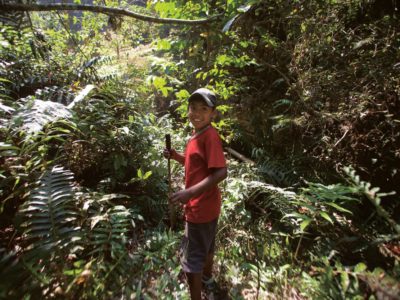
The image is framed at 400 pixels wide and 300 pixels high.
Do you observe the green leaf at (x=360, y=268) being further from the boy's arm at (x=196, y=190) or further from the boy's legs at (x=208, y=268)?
the boy's arm at (x=196, y=190)

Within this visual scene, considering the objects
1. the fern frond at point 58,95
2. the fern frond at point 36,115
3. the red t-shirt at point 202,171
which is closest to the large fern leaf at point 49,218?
the fern frond at point 36,115

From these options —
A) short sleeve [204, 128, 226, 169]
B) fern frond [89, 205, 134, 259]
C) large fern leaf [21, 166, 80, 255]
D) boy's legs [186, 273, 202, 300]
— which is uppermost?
short sleeve [204, 128, 226, 169]

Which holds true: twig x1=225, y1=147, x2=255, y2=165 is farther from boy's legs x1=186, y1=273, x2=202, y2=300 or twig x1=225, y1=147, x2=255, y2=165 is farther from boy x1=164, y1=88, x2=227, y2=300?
boy's legs x1=186, y1=273, x2=202, y2=300

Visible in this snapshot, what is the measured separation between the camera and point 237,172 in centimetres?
424

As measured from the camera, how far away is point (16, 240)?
7.72 ft

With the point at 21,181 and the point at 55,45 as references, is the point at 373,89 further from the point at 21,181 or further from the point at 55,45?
the point at 55,45

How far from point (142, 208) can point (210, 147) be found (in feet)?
5.88

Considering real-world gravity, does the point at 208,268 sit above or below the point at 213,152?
below

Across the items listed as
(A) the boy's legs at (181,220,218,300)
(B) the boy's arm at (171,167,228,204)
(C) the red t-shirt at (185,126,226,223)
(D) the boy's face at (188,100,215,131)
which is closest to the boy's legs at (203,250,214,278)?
(A) the boy's legs at (181,220,218,300)

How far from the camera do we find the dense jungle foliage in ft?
6.97

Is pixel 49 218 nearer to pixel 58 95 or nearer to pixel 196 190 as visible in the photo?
pixel 196 190

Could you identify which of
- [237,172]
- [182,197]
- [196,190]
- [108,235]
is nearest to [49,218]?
[108,235]

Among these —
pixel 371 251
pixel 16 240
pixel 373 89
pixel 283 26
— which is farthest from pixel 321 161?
pixel 16 240

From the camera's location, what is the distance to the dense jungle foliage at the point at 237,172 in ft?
6.97
